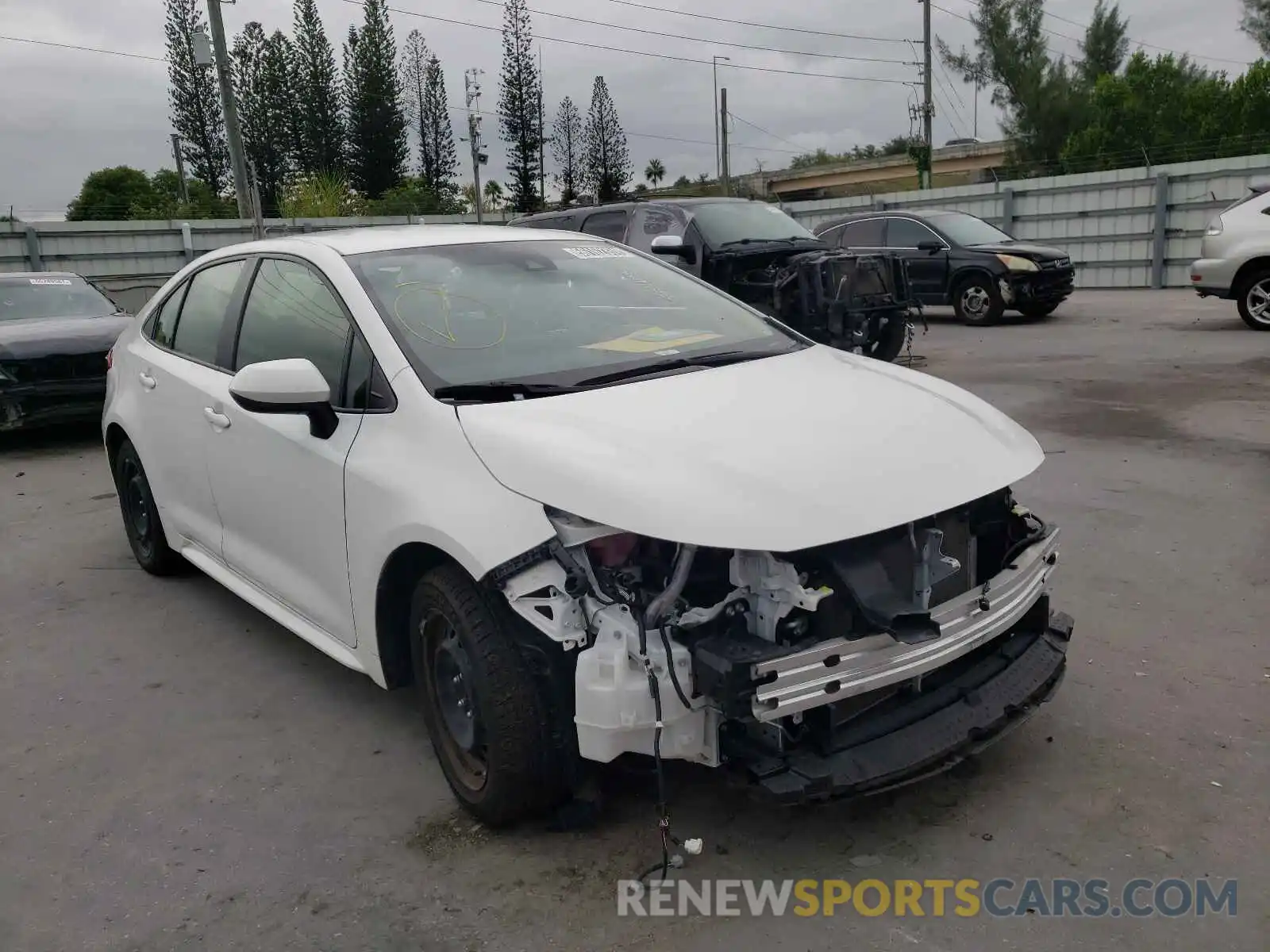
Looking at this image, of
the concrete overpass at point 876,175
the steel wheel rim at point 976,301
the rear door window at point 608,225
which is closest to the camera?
the rear door window at point 608,225

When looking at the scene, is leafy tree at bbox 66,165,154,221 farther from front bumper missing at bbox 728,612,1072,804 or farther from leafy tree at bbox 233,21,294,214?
front bumper missing at bbox 728,612,1072,804


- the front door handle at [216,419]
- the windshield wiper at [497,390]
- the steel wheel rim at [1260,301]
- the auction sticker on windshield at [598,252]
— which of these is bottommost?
the steel wheel rim at [1260,301]

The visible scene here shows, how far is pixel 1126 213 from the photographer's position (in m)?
18.4

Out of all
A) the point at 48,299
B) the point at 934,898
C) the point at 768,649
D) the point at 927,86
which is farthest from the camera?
the point at 927,86

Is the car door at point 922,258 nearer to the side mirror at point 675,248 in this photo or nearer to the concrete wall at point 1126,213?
the side mirror at point 675,248

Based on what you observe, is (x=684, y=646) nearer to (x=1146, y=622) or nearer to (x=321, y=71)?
(x=1146, y=622)

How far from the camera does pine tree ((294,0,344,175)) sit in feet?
165

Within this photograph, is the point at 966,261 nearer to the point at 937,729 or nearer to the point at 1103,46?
the point at 937,729

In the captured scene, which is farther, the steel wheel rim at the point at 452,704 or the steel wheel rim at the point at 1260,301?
the steel wheel rim at the point at 1260,301

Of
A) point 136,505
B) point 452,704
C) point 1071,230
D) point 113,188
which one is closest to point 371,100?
point 113,188

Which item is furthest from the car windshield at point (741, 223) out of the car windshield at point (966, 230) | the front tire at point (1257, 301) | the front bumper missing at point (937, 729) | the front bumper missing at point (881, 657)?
the front bumper missing at point (881, 657)

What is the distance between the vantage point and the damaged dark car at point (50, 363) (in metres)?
8.27

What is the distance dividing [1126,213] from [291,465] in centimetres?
1857

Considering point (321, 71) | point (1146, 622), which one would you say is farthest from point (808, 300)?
point (321, 71)
